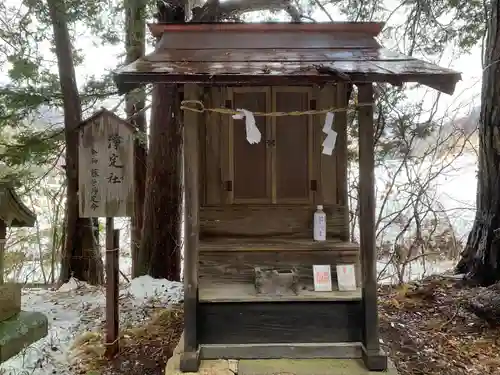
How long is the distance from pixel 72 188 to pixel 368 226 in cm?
423

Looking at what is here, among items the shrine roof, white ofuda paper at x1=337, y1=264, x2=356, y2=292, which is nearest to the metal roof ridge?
the shrine roof

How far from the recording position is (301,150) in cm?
430

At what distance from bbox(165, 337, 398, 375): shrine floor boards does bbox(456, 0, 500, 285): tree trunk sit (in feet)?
8.37

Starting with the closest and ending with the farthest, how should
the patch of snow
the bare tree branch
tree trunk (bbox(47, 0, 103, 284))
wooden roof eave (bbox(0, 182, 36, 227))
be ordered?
wooden roof eave (bbox(0, 182, 36, 227)) → the bare tree branch → the patch of snow → tree trunk (bbox(47, 0, 103, 284))

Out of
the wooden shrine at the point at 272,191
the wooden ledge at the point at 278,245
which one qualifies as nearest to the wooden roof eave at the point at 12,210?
the wooden shrine at the point at 272,191

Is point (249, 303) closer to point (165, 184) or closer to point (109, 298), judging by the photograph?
point (109, 298)

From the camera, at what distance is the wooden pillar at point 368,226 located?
3.69 meters

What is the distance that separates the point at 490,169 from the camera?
5.59 metres

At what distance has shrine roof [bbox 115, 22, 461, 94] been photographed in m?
3.32

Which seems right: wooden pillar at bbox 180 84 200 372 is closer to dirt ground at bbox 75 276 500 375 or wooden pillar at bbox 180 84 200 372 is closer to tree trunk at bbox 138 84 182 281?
dirt ground at bbox 75 276 500 375

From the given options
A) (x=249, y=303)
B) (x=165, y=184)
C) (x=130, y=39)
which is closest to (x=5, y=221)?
(x=249, y=303)

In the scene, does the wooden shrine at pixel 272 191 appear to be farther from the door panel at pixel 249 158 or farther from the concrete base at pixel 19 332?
the concrete base at pixel 19 332

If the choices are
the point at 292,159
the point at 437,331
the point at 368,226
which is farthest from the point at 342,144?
the point at 437,331

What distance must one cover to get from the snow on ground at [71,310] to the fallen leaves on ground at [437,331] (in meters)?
2.69
